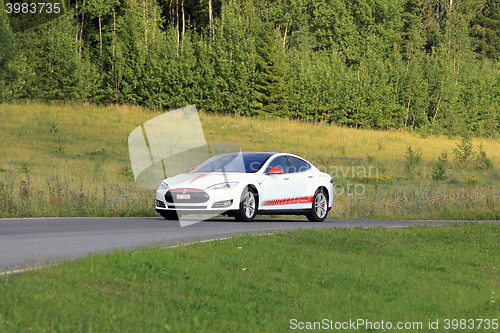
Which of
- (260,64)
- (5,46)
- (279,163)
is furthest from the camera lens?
(260,64)

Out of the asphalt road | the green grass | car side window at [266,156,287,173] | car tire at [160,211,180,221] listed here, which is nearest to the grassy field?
car tire at [160,211,180,221]

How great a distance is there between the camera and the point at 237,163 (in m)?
15.6

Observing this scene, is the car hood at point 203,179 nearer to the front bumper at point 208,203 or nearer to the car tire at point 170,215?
the front bumper at point 208,203

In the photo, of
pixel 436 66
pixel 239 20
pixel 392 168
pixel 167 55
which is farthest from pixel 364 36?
pixel 392 168

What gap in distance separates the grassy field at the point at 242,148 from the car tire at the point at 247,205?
12.2ft

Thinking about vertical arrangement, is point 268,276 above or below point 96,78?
above

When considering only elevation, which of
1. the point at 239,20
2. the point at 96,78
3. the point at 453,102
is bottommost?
the point at 453,102

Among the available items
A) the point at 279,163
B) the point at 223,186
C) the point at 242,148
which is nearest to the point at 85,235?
the point at 223,186

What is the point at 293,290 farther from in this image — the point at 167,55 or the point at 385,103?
the point at 385,103

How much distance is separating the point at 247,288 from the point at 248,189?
735cm

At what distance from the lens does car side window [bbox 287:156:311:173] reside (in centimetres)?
1617

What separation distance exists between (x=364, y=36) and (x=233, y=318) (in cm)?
8010

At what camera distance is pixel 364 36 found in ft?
271

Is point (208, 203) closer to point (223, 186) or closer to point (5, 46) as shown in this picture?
point (223, 186)
